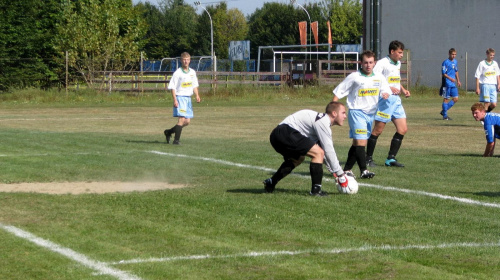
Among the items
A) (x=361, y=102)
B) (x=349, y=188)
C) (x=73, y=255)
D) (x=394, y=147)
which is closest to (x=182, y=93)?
(x=394, y=147)

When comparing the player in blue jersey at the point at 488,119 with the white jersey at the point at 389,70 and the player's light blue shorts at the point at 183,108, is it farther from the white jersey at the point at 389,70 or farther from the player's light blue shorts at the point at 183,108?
the player's light blue shorts at the point at 183,108

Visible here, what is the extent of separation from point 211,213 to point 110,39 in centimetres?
3903

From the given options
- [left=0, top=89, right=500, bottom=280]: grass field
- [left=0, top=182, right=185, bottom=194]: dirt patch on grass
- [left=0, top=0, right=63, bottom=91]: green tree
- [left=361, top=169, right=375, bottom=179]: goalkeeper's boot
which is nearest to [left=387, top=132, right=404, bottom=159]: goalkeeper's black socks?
[left=0, top=89, right=500, bottom=280]: grass field

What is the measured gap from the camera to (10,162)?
45.0 feet

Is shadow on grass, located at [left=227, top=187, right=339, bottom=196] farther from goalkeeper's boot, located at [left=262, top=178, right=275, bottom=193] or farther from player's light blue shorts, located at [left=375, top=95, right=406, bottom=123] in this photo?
player's light blue shorts, located at [left=375, top=95, right=406, bottom=123]

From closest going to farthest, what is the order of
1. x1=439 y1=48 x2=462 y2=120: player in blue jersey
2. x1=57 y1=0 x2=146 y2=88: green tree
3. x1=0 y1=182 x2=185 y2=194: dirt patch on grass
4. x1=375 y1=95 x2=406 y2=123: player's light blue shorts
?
x1=0 y1=182 x2=185 y2=194: dirt patch on grass → x1=375 y1=95 x2=406 y2=123: player's light blue shorts → x1=439 y1=48 x2=462 y2=120: player in blue jersey → x1=57 y1=0 x2=146 y2=88: green tree

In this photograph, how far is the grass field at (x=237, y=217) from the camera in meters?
6.23

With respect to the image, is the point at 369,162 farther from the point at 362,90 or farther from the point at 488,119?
the point at 488,119

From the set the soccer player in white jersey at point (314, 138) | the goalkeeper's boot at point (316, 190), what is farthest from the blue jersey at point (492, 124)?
the goalkeeper's boot at point (316, 190)

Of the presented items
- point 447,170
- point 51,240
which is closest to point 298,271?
point 51,240

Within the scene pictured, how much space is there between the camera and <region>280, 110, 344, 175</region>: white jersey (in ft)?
30.8

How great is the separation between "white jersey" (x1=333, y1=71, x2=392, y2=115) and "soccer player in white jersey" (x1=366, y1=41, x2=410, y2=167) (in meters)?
1.39

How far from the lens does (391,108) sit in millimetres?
13258

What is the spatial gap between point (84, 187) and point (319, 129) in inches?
134
